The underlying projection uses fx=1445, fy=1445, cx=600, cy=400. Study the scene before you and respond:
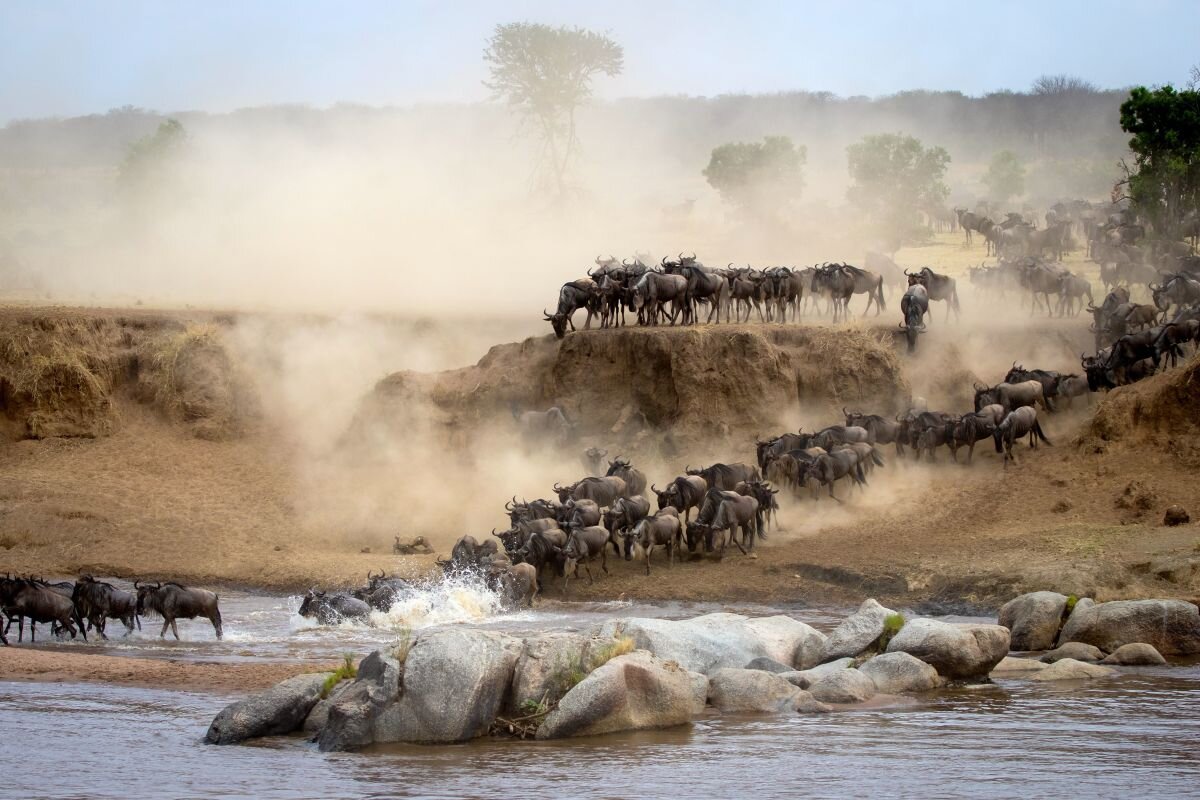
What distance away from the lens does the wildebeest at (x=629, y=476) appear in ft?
99.6

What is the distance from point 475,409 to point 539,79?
47925 mm

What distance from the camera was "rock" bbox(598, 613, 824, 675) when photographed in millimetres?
17719

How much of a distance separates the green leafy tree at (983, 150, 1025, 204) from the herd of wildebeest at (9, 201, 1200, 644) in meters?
42.0

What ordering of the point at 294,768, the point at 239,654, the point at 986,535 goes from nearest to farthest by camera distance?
the point at 294,768 → the point at 239,654 → the point at 986,535

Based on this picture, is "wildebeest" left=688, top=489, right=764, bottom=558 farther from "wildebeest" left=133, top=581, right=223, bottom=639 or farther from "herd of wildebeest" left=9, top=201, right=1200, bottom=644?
"wildebeest" left=133, top=581, right=223, bottom=639

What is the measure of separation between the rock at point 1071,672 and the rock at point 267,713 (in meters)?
8.97

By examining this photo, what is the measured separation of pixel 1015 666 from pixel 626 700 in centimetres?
612

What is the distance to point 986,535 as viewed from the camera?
88.9 feet

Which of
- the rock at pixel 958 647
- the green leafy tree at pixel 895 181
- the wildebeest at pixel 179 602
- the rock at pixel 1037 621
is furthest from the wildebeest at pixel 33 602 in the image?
the green leafy tree at pixel 895 181

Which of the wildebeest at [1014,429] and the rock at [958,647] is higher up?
the wildebeest at [1014,429]

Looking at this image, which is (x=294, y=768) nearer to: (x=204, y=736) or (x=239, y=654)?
(x=204, y=736)

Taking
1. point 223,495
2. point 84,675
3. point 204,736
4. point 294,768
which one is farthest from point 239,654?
point 223,495

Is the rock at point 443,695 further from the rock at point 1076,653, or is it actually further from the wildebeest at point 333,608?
the wildebeest at point 333,608

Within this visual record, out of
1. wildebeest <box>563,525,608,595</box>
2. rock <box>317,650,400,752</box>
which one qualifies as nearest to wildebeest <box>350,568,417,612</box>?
wildebeest <box>563,525,608,595</box>
